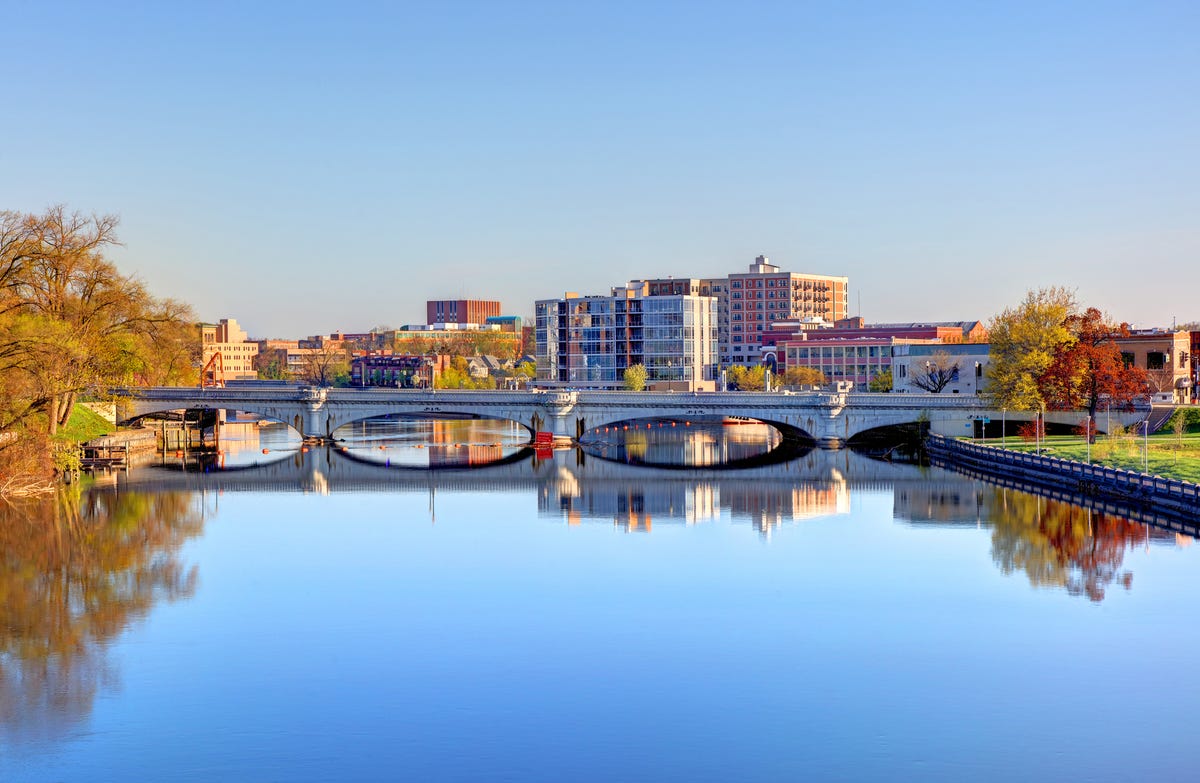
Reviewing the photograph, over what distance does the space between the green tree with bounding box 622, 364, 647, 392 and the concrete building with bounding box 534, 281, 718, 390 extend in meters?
4.16

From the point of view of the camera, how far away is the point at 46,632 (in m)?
40.6

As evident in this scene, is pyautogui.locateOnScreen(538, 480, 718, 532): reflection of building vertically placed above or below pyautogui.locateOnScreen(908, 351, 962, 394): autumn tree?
below

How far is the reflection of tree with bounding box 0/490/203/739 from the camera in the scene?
33688 millimetres

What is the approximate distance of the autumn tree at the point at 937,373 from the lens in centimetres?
13175

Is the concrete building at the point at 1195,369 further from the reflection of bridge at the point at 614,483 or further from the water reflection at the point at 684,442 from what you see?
the water reflection at the point at 684,442

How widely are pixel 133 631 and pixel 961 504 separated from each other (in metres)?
45.9

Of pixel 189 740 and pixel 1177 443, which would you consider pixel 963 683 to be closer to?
pixel 189 740

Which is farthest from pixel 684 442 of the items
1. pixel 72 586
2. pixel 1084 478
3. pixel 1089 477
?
pixel 72 586

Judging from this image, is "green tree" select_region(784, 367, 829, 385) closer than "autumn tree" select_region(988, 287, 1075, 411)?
No

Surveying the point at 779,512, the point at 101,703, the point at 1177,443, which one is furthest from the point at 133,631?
the point at 1177,443

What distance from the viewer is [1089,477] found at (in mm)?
73438

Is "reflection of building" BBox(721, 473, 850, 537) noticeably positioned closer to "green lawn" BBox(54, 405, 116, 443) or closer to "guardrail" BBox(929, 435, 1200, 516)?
"guardrail" BBox(929, 435, 1200, 516)

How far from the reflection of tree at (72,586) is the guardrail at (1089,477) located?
4556cm

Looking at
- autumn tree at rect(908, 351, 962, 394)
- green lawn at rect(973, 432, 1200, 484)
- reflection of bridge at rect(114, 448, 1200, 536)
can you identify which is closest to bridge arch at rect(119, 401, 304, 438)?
reflection of bridge at rect(114, 448, 1200, 536)
